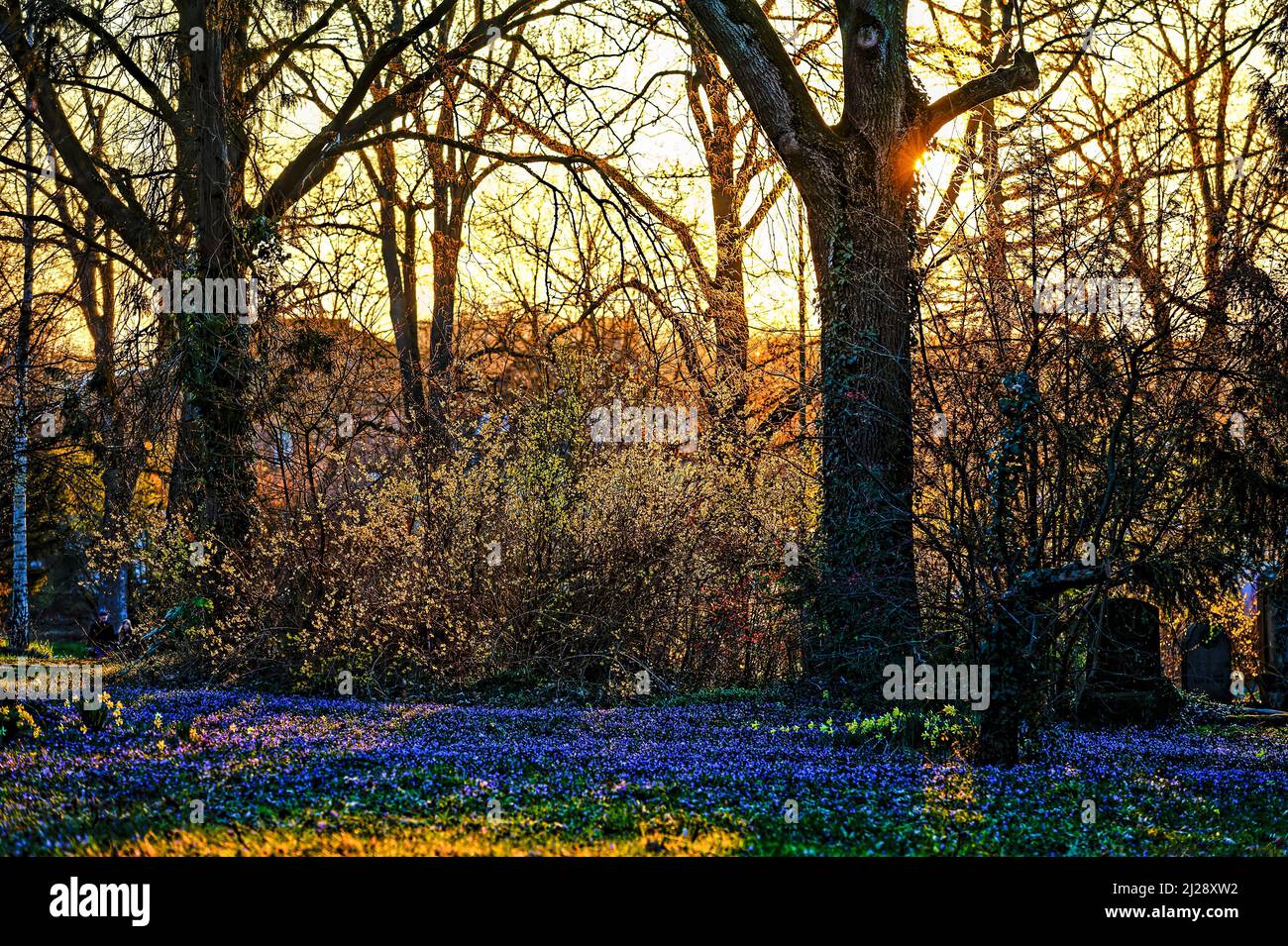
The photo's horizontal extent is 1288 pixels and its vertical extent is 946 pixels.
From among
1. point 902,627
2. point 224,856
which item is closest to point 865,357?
point 902,627

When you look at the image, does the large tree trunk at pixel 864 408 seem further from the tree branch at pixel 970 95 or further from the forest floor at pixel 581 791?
the forest floor at pixel 581 791

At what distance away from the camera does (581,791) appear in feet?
18.6

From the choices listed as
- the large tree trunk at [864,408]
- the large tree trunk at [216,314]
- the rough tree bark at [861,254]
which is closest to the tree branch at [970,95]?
the rough tree bark at [861,254]

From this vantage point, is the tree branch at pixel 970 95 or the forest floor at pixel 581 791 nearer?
the forest floor at pixel 581 791

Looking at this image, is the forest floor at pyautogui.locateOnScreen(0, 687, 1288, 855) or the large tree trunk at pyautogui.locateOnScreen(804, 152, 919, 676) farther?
the large tree trunk at pyautogui.locateOnScreen(804, 152, 919, 676)

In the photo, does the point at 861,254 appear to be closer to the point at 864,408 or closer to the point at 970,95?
the point at 864,408

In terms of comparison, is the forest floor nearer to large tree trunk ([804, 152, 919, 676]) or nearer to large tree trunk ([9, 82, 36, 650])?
large tree trunk ([804, 152, 919, 676])

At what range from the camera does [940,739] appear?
8047 mm

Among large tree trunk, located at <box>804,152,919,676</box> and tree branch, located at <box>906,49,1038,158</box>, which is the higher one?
tree branch, located at <box>906,49,1038,158</box>

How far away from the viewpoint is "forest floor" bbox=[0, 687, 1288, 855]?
4.58 meters

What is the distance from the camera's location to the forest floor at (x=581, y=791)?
458 centimetres

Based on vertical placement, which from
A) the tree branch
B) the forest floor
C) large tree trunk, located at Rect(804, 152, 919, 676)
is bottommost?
the forest floor

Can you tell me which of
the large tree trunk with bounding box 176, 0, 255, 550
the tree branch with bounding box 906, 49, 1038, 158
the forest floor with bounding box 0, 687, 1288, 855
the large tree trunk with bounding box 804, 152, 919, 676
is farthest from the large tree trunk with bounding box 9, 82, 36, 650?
the tree branch with bounding box 906, 49, 1038, 158
